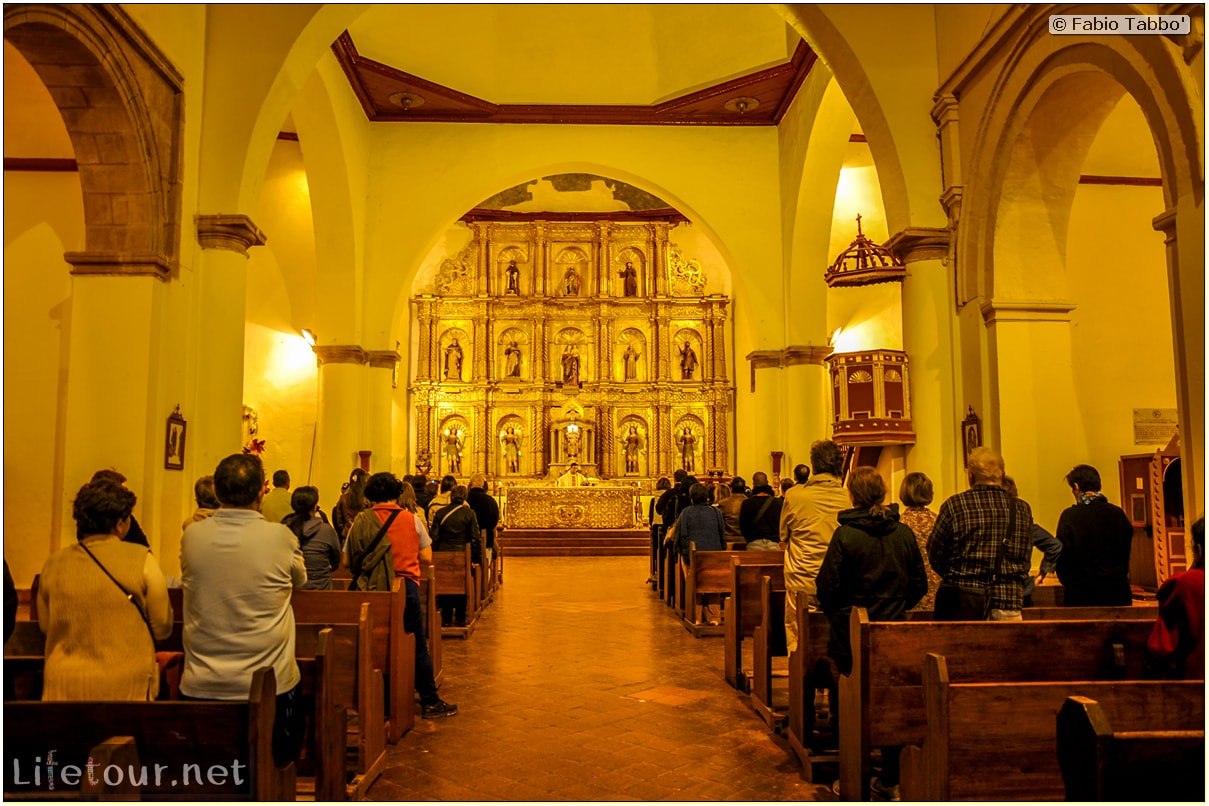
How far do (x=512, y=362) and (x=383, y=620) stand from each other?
647 inches

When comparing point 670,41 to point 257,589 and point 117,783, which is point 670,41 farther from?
point 117,783

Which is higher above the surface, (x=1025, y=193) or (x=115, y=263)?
(x=1025, y=193)

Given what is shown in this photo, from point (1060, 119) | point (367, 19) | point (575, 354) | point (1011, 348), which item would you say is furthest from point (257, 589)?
point (575, 354)

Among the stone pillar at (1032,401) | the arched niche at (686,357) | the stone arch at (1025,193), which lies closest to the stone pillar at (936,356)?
the stone arch at (1025,193)

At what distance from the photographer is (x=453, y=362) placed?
20859mm

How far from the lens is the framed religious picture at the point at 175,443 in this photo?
23.4 feet

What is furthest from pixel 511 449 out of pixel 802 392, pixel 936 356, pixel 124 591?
pixel 124 591

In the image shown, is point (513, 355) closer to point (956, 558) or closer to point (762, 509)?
point (762, 509)

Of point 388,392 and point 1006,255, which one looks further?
point 388,392

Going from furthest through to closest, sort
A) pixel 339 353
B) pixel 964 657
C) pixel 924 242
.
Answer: pixel 339 353 < pixel 924 242 < pixel 964 657

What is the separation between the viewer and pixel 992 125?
6777mm

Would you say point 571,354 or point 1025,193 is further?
point 571,354

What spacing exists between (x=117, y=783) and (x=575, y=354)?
18928mm

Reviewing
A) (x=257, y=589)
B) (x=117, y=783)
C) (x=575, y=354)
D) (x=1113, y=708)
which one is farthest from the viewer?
(x=575, y=354)
